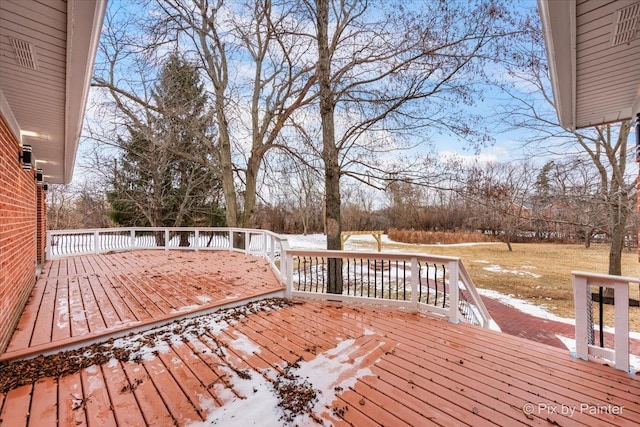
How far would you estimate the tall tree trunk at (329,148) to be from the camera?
605cm

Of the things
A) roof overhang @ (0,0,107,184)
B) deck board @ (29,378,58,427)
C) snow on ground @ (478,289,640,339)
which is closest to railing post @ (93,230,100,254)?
roof overhang @ (0,0,107,184)

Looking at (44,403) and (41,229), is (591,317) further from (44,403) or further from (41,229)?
(41,229)

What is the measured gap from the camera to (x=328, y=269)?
6066 millimetres

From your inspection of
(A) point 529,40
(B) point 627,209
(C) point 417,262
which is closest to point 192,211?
(C) point 417,262

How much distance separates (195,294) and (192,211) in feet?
38.6

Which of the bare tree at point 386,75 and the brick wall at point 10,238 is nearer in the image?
the brick wall at point 10,238

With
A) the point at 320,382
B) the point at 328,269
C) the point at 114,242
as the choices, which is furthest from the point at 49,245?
the point at 320,382

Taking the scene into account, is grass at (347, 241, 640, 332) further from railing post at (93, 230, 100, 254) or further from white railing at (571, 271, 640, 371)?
railing post at (93, 230, 100, 254)

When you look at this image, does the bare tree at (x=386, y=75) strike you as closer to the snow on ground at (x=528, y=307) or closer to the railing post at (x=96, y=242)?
the snow on ground at (x=528, y=307)

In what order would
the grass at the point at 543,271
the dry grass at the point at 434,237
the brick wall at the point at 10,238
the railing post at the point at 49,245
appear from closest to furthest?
the brick wall at the point at 10,238, the railing post at the point at 49,245, the grass at the point at 543,271, the dry grass at the point at 434,237

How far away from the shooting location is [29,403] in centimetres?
215

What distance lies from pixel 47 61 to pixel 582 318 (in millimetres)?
5597

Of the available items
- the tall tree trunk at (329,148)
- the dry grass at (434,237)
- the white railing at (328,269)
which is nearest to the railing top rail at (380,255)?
the white railing at (328,269)

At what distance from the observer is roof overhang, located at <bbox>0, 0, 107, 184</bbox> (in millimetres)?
1876
